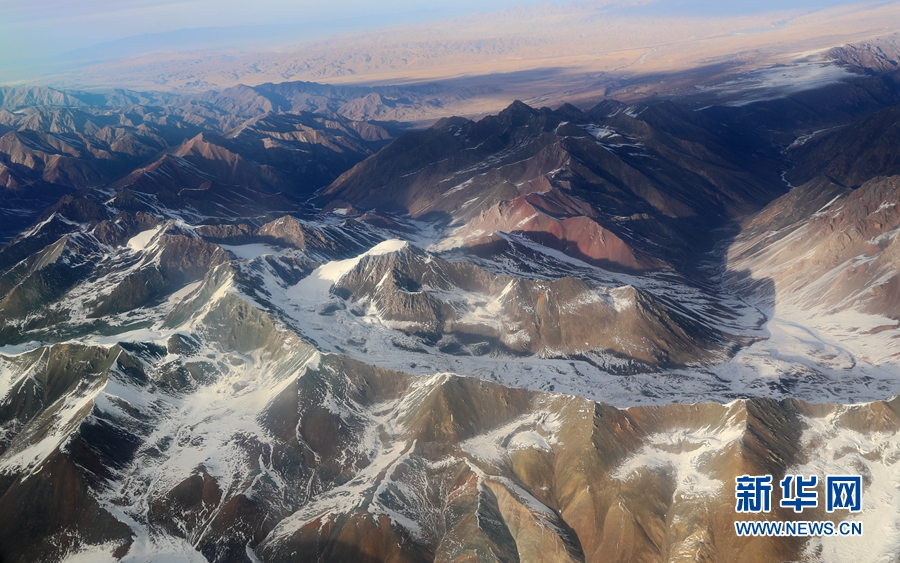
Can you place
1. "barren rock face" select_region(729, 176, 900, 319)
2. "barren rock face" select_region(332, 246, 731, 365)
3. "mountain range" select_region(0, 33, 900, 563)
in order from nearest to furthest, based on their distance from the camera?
1. "mountain range" select_region(0, 33, 900, 563)
2. "barren rock face" select_region(332, 246, 731, 365)
3. "barren rock face" select_region(729, 176, 900, 319)

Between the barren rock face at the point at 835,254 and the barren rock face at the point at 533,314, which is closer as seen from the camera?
the barren rock face at the point at 533,314

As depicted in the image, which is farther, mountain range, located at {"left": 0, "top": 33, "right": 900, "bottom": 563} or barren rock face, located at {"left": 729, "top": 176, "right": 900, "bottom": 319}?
barren rock face, located at {"left": 729, "top": 176, "right": 900, "bottom": 319}

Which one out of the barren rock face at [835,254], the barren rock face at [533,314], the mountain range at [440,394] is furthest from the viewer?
the barren rock face at [835,254]

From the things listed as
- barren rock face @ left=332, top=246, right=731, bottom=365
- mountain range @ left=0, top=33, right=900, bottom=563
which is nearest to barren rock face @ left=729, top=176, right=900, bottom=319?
mountain range @ left=0, top=33, right=900, bottom=563

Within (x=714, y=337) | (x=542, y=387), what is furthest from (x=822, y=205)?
(x=542, y=387)

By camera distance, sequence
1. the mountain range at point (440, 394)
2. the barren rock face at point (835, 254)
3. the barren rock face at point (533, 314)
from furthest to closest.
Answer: the barren rock face at point (835, 254) < the barren rock face at point (533, 314) < the mountain range at point (440, 394)

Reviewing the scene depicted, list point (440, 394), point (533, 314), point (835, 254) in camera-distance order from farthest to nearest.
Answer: point (835, 254)
point (533, 314)
point (440, 394)

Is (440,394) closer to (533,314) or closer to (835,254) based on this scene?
(533,314)

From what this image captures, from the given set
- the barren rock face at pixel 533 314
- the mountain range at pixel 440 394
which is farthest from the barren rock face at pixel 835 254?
the barren rock face at pixel 533 314

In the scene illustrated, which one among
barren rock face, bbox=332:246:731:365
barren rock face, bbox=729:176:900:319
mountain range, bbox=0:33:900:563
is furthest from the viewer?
barren rock face, bbox=729:176:900:319

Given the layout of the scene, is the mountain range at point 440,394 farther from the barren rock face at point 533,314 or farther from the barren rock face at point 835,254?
the barren rock face at point 835,254

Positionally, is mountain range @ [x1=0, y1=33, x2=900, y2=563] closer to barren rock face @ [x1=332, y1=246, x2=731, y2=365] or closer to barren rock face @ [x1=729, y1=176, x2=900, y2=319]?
barren rock face @ [x1=332, y1=246, x2=731, y2=365]

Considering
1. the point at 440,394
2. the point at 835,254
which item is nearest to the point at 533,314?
the point at 440,394
